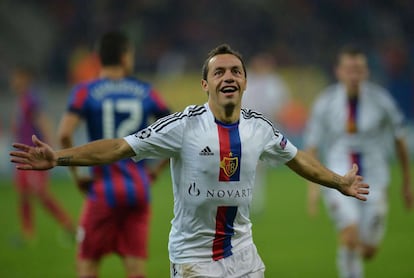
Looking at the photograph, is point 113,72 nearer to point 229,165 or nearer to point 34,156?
point 229,165

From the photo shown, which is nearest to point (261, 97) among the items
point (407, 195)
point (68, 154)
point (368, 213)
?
point (368, 213)

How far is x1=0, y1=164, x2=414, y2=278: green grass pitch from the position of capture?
31.7ft

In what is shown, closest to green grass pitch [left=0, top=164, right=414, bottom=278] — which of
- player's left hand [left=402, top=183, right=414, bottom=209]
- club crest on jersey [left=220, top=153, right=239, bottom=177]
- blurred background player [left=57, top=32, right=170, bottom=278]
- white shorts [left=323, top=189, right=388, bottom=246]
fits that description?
white shorts [left=323, top=189, right=388, bottom=246]

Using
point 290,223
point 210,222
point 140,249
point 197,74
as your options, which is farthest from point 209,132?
point 197,74

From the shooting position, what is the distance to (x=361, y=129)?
8477 millimetres

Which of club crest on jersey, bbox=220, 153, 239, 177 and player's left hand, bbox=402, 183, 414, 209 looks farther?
player's left hand, bbox=402, 183, 414, 209

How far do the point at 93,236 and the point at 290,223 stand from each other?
719 cm

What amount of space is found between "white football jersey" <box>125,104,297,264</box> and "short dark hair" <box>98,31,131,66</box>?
1949 millimetres

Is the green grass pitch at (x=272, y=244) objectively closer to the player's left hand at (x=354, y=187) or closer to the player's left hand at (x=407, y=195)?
the player's left hand at (x=407, y=195)

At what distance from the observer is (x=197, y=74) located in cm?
2227

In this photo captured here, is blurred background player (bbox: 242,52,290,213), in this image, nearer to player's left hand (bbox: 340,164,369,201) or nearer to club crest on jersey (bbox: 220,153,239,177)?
player's left hand (bbox: 340,164,369,201)

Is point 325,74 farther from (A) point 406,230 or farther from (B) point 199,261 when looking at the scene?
(B) point 199,261

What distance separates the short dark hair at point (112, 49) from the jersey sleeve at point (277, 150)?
207 cm

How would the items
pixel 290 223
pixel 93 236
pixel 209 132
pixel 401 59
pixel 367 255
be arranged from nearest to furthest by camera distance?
pixel 209 132, pixel 93 236, pixel 367 255, pixel 290 223, pixel 401 59
